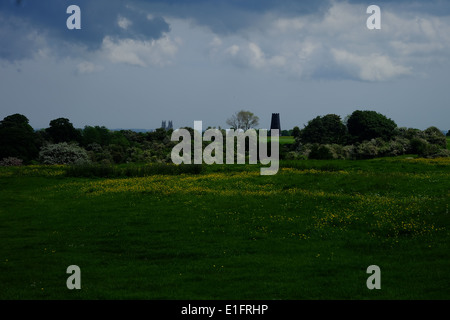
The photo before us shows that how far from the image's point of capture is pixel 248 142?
81.8 metres

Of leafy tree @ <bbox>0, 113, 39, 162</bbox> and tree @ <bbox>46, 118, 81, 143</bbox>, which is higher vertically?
tree @ <bbox>46, 118, 81, 143</bbox>

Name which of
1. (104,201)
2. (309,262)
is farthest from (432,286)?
(104,201)

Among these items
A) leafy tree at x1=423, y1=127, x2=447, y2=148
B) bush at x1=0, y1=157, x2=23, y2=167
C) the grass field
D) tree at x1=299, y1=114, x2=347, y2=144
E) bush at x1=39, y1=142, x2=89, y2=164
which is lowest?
the grass field

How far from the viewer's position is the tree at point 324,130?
90.0 meters

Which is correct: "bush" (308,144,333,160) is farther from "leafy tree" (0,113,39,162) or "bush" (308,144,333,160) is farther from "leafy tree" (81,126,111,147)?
"leafy tree" (0,113,39,162)

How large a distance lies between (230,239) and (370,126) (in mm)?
67618

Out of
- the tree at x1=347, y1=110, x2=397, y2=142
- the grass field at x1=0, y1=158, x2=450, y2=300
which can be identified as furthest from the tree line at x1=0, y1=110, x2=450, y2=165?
the grass field at x1=0, y1=158, x2=450, y2=300

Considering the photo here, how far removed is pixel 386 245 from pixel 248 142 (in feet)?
210

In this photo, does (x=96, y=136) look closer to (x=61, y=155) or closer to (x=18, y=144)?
(x=18, y=144)

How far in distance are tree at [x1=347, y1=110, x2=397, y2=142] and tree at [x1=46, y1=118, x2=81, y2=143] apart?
170 ft

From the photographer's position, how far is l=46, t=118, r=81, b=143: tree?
Answer: 82.1m

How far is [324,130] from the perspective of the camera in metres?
90.5

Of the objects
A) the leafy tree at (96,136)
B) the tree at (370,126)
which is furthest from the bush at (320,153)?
the leafy tree at (96,136)
